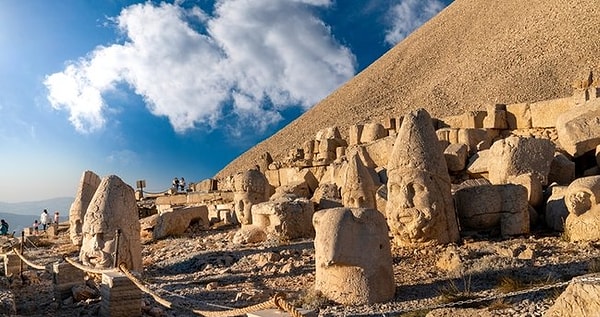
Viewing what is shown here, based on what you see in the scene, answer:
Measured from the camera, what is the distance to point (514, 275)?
705 centimetres

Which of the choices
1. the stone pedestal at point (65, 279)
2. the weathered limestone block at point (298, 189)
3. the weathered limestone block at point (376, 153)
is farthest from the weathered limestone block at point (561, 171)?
the stone pedestal at point (65, 279)

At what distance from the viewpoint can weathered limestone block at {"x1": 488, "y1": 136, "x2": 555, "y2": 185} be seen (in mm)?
10938

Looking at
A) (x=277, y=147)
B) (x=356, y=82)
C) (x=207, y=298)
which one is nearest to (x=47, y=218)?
(x=207, y=298)

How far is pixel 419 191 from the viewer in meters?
8.83

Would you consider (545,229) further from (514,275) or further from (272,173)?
(272,173)

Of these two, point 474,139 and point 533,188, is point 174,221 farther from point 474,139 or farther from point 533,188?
point 533,188

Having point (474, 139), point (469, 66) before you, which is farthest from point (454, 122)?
point (469, 66)

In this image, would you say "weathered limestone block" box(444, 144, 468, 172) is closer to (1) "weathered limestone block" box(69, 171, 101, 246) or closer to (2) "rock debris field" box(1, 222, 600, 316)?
(2) "rock debris field" box(1, 222, 600, 316)

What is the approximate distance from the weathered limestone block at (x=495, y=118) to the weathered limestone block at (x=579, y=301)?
14.0 m

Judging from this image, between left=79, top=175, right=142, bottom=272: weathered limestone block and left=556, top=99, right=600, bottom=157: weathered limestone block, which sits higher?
left=556, top=99, right=600, bottom=157: weathered limestone block

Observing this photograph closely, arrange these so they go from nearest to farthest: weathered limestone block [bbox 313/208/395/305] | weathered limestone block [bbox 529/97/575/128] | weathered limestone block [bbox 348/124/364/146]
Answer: weathered limestone block [bbox 313/208/395/305], weathered limestone block [bbox 529/97/575/128], weathered limestone block [bbox 348/124/364/146]

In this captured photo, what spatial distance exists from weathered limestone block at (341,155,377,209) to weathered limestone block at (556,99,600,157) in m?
4.73

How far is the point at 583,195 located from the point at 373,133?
37.1 feet

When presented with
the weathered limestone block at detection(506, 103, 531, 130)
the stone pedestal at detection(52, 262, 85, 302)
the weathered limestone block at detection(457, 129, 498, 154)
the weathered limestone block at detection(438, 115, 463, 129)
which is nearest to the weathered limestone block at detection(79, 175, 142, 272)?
the stone pedestal at detection(52, 262, 85, 302)
